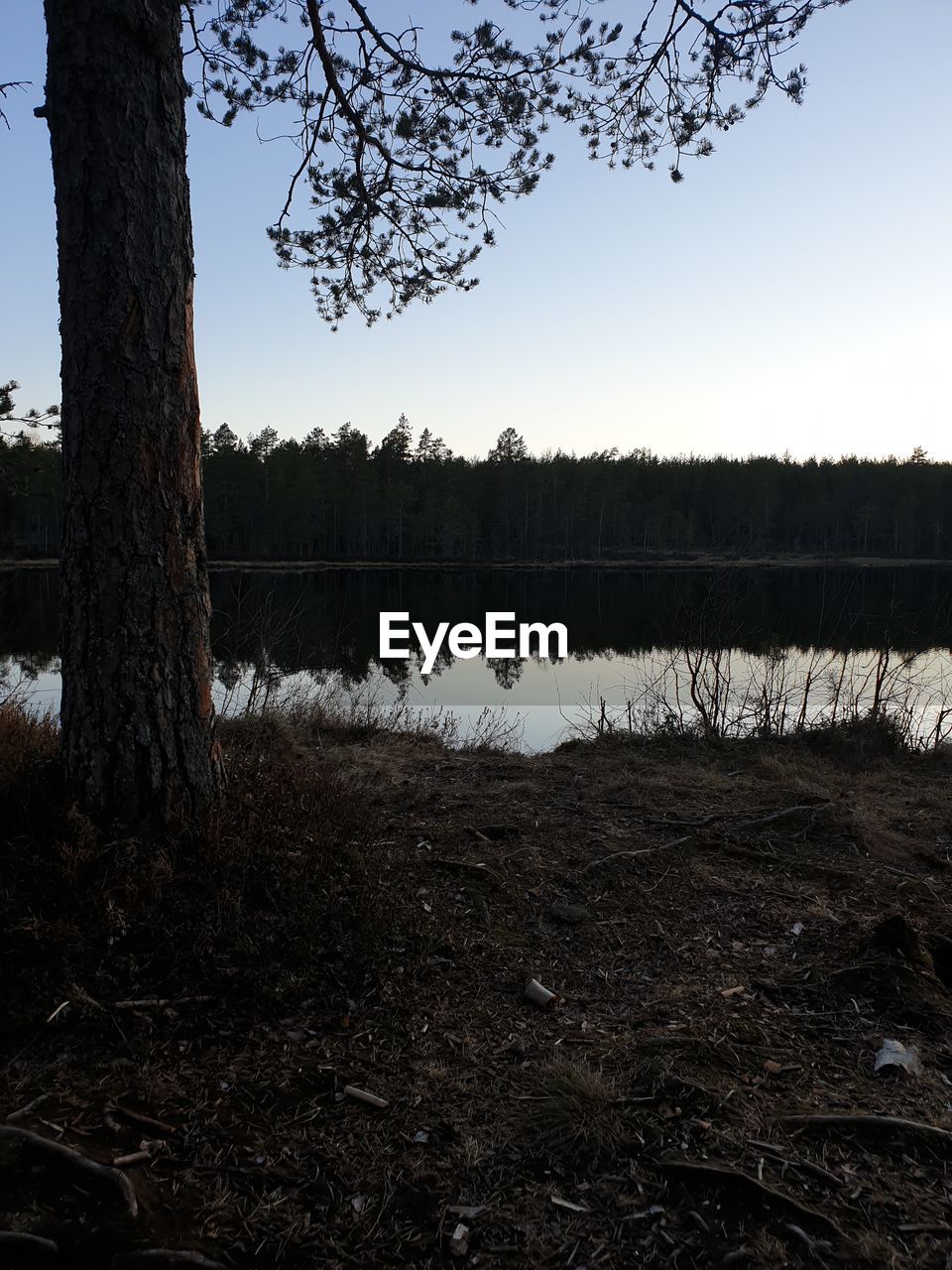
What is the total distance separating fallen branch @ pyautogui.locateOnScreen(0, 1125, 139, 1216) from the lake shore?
192 feet

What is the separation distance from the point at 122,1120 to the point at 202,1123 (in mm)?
221

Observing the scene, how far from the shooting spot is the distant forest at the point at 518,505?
227 feet

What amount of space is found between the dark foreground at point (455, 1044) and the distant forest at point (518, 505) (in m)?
63.0

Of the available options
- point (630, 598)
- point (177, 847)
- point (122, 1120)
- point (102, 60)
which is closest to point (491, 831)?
point (177, 847)

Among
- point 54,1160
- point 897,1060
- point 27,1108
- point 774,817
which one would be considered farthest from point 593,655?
point 54,1160

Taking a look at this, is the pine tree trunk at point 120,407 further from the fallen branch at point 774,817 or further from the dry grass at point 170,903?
the fallen branch at point 774,817

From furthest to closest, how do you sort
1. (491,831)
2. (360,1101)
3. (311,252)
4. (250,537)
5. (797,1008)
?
(250,537), (311,252), (491,831), (797,1008), (360,1101)

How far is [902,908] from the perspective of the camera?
3.93 metres

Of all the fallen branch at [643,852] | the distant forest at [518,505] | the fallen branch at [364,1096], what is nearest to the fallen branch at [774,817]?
the fallen branch at [643,852]

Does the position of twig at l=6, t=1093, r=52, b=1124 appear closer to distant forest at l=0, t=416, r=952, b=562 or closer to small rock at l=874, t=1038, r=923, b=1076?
small rock at l=874, t=1038, r=923, b=1076

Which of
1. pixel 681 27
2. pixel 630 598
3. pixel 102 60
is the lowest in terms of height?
pixel 630 598

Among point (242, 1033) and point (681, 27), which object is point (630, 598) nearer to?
point (681, 27)

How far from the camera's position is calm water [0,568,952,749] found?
9.98 m

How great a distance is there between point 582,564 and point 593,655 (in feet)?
184
